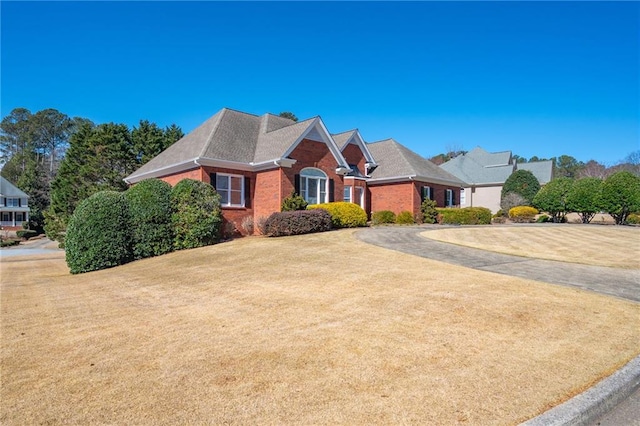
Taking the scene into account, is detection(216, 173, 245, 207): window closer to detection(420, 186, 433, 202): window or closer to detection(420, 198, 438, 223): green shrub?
detection(420, 198, 438, 223): green shrub

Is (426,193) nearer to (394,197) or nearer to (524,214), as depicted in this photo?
(394,197)

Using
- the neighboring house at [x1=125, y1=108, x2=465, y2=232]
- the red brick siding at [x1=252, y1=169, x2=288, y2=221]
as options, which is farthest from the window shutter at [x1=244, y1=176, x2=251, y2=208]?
the red brick siding at [x1=252, y1=169, x2=288, y2=221]

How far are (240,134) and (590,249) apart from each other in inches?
757

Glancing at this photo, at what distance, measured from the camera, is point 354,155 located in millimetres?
28609

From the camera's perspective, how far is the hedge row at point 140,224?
14195 millimetres

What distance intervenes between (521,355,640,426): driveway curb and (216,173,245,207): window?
18.5 m

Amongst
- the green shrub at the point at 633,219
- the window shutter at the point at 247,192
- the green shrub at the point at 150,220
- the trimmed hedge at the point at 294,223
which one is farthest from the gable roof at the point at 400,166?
the green shrub at the point at 150,220

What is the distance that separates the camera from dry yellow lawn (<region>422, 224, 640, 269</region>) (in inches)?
474

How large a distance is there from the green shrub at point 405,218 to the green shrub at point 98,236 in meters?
17.1

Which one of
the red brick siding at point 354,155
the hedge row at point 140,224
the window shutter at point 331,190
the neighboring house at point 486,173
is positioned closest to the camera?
the hedge row at point 140,224

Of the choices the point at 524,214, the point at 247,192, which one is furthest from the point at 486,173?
the point at 247,192

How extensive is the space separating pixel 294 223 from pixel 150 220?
634 cm

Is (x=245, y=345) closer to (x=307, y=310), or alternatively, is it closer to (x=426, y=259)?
(x=307, y=310)

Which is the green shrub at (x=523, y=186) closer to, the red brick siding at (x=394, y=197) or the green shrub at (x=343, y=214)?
the red brick siding at (x=394, y=197)
